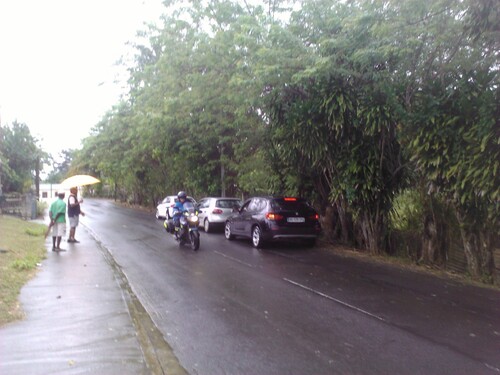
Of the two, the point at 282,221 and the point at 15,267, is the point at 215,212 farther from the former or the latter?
the point at 15,267

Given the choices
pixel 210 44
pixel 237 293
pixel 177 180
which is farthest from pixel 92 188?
pixel 237 293

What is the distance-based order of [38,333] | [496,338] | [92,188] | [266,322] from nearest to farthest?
1. [38,333]
2. [496,338]
3. [266,322]
4. [92,188]

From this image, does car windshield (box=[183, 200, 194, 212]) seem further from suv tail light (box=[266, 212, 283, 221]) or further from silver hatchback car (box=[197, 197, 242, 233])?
silver hatchback car (box=[197, 197, 242, 233])

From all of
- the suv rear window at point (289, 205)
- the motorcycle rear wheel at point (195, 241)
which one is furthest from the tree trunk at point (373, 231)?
the motorcycle rear wheel at point (195, 241)

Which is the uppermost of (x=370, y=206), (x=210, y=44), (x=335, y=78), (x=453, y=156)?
(x=210, y=44)

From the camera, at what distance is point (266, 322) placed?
6.35 m

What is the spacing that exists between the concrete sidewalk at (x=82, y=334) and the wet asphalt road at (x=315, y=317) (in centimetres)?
35

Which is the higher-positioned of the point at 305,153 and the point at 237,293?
the point at 305,153

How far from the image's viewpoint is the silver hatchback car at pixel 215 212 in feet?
63.7

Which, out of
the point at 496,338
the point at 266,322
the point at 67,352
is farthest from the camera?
the point at 266,322

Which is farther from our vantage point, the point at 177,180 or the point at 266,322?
the point at 177,180

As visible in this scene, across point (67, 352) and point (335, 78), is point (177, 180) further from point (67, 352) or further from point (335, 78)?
point (67, 352)

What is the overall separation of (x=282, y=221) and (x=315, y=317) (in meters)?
7.21

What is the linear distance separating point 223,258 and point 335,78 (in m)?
5.41
